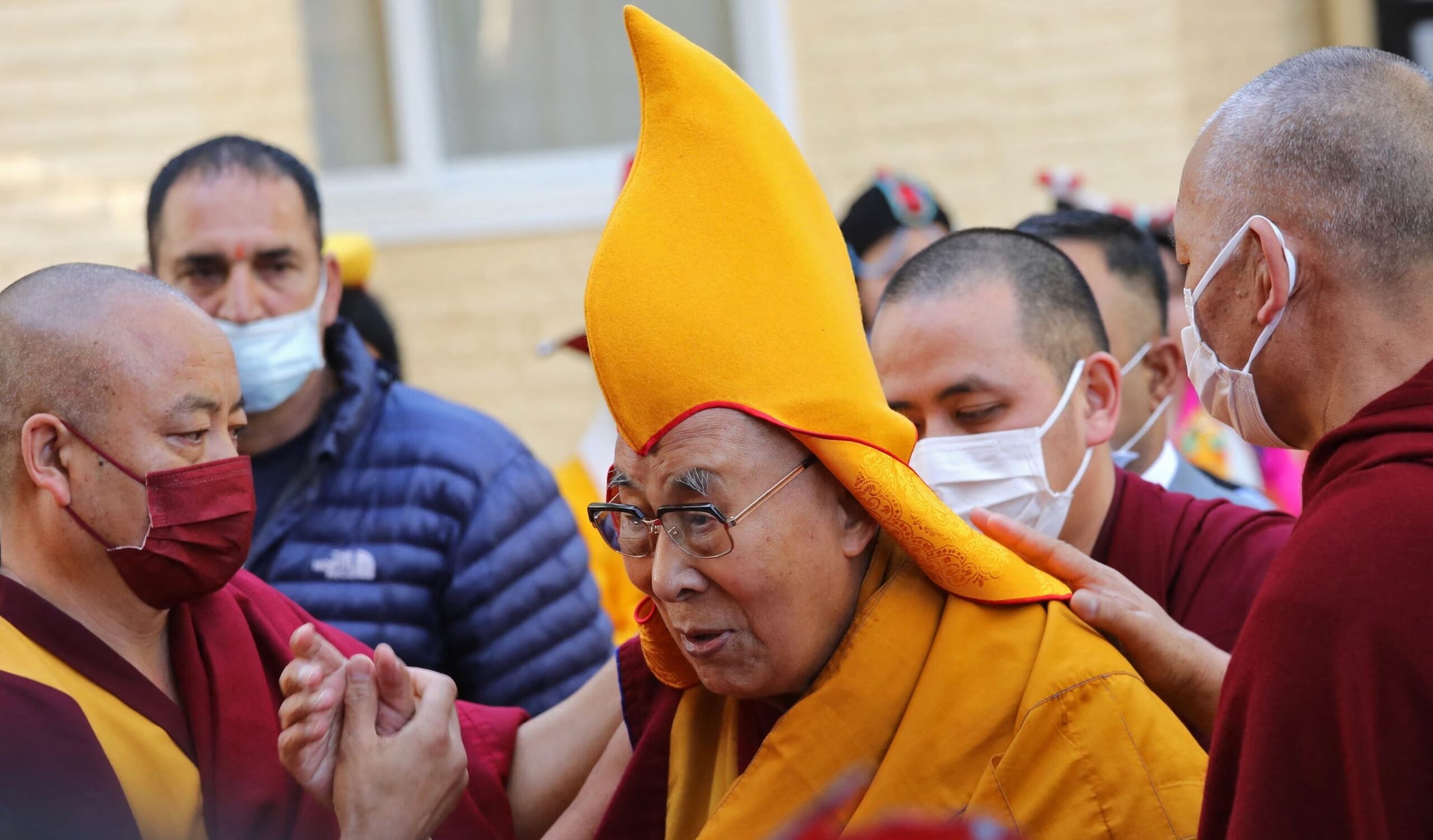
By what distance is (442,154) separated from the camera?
21.4 feet

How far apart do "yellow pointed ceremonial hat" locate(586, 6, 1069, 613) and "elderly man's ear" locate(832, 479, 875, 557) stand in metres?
0.09

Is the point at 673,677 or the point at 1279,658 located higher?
the point at 1279,658

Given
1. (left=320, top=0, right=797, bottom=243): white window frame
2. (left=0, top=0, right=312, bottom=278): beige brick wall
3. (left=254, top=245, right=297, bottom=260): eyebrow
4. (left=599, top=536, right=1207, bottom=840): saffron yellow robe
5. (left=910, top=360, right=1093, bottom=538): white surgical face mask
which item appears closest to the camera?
(left=599, top=536, right=1207, bottom=840): saffron yellow robe

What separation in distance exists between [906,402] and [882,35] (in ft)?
13.5

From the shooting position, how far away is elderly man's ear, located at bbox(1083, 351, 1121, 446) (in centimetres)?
290

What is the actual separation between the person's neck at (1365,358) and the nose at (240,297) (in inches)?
93.9

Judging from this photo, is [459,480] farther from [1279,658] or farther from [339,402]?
[1279,658]

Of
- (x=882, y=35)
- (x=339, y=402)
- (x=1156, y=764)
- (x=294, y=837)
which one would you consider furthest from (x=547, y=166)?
(x=1156, y=764)

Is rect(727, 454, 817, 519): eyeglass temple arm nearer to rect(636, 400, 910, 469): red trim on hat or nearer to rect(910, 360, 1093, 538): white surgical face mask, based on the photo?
rect(636, 400, 910, 469): red trim on hat

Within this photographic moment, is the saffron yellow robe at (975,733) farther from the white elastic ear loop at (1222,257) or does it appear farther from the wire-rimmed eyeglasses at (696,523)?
the white elastic ear loop at (1222,257)

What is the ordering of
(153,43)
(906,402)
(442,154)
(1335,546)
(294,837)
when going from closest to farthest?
(1335,546)
(294,837)
(906,402)
(153,43)
(442,154)

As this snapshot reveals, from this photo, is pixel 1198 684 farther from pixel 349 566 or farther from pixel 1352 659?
pixel 349 566

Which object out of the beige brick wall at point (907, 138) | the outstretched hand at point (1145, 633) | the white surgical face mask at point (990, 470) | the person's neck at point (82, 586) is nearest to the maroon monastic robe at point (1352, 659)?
the outstretched hand at point (1145, 633)

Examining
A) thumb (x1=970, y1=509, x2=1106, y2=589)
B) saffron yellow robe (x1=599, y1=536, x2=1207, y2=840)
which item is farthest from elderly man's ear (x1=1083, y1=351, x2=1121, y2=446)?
saffron yellow robe (x1=599, y1=536, x2=1207, y2=840)
